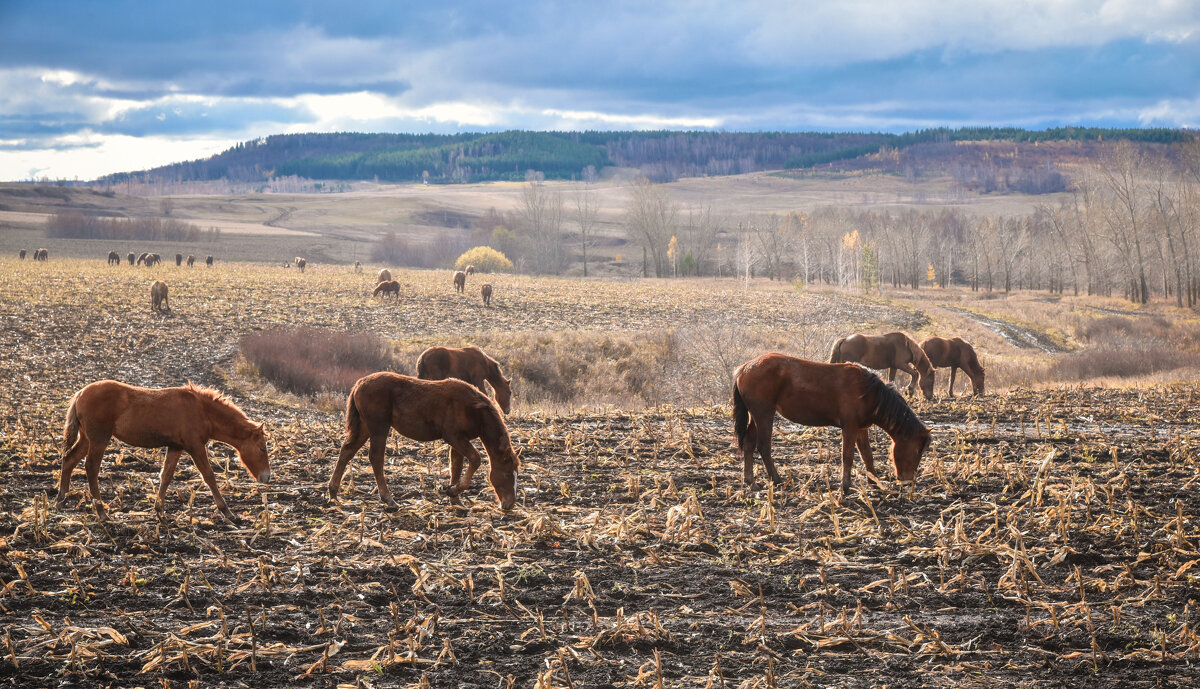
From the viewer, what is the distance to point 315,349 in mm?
28625

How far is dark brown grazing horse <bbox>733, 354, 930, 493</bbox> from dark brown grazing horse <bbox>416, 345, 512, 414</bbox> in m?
7.42

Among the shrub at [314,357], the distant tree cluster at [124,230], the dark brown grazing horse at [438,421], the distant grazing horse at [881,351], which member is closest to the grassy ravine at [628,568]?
the dark brown grazing horse at [438,421]

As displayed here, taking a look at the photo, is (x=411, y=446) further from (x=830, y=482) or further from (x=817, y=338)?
(x=817, y=338)

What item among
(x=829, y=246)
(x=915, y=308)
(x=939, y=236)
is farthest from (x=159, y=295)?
(x=939, y=236)

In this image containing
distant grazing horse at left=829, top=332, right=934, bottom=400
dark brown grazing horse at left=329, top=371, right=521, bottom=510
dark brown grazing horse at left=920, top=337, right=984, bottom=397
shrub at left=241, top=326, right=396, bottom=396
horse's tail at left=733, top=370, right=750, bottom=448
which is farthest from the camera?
shrub at left=241, top=326, right=396, bottom=396

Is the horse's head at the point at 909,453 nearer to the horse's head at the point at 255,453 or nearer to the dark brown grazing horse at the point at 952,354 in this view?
the horse's head at the point at 255,453

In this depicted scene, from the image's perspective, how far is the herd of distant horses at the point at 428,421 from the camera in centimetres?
1016

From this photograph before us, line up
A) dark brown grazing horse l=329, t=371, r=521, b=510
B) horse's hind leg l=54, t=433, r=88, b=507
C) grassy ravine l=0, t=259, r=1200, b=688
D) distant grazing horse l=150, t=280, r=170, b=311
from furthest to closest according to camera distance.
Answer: distant grazing horse l=150, t=280, r=170, b=311 < horse's hind leg l=54, t=433, r=88, b=507 < dark brown grazing horse l=329, t=371, r=521, b=510 < grassy ravine l=0, t=259, r=1200, b=688

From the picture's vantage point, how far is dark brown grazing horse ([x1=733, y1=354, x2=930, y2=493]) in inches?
444

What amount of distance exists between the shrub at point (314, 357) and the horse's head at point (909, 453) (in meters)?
17.1

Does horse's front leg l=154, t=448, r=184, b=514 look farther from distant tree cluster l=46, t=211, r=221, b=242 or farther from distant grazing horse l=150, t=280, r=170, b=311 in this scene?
distant tree cluster l=46, t=211, r=221, b=242

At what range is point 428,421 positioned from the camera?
34.5 feet

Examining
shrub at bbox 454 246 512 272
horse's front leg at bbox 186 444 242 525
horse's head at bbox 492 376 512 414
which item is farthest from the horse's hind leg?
shrub at bbox 454 246 512 272

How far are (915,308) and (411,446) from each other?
52649 millimetres
